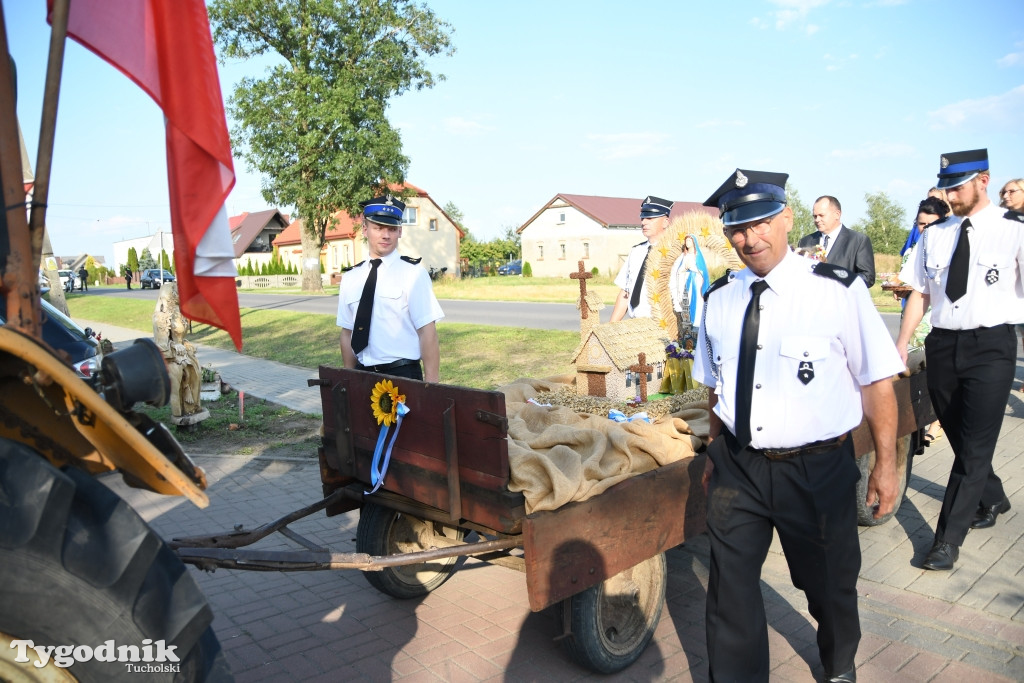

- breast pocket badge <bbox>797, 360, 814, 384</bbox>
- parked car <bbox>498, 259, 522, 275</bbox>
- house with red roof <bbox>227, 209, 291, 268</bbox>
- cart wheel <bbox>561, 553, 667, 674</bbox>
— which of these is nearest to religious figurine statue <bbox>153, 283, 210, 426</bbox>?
cart wheel <bbox>561, 553, 667, 674</bbox>

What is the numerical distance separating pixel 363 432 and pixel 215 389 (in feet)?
22.9

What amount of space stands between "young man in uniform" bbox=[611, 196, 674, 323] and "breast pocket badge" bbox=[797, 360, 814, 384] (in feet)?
9.00

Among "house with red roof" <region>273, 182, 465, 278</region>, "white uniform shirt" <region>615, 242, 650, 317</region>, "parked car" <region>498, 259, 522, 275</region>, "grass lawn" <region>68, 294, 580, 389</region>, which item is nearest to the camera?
"white uniform shirt" <region>615, 242, 650, 317</region>

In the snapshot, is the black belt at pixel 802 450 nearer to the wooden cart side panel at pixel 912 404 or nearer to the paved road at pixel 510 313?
the wooden cart side panel at pixel 912 404

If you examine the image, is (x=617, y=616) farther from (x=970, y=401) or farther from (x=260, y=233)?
(x=260, y=233)

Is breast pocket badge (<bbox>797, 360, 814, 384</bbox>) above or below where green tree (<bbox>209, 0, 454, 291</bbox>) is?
below

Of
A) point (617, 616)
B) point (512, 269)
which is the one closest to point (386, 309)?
point (617, 616)

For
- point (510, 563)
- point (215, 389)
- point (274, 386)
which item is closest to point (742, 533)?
point (510, 563)

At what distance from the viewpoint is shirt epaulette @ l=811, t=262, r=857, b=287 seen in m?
2.80

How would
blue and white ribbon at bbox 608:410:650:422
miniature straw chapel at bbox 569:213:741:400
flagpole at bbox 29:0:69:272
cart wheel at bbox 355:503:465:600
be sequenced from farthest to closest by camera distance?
1. miniature straw chapel at bbox 569:213:741:400
2. blue and white ribbon at bbox 608:410:650:422
3. cart wheel at bbox 355:503:465:600
4. flagpole at bbox 29:0:69:272

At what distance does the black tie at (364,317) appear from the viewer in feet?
14.5

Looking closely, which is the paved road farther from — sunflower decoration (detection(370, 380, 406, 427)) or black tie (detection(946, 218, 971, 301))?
sunflower decoration (detection(370, 380, 406, 427))

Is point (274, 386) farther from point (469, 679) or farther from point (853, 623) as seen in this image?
point (853, 623)

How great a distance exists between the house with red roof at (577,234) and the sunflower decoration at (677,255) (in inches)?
2150
